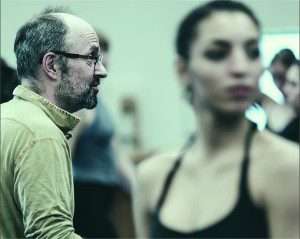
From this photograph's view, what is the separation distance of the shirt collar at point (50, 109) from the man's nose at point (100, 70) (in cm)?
3

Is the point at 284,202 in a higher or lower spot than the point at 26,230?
lower

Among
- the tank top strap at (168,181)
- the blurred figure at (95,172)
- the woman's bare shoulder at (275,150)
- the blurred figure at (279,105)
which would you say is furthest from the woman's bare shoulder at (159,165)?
the blurred figure at (95,172)

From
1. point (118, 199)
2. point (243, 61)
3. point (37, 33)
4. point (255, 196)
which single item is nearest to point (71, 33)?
point (37, 33)

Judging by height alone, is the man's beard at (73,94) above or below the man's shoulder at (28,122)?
above

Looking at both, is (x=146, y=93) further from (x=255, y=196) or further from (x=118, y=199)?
(x=255, y=196)

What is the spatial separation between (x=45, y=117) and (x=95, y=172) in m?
1.09

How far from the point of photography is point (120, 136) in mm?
2986

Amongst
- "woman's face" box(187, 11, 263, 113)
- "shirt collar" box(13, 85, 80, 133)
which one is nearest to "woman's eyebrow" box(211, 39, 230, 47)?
"woman's face" box(187, 11, 263, 113)

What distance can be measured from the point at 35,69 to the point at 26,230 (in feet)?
0.27

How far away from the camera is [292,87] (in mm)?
1022

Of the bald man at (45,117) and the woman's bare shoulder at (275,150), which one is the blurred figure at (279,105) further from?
the bald man at (45,117)

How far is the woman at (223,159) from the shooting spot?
0.78 meters

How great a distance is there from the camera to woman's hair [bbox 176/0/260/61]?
844 mm

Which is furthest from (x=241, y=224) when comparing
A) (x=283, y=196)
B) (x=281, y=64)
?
(x=281, y=64)
